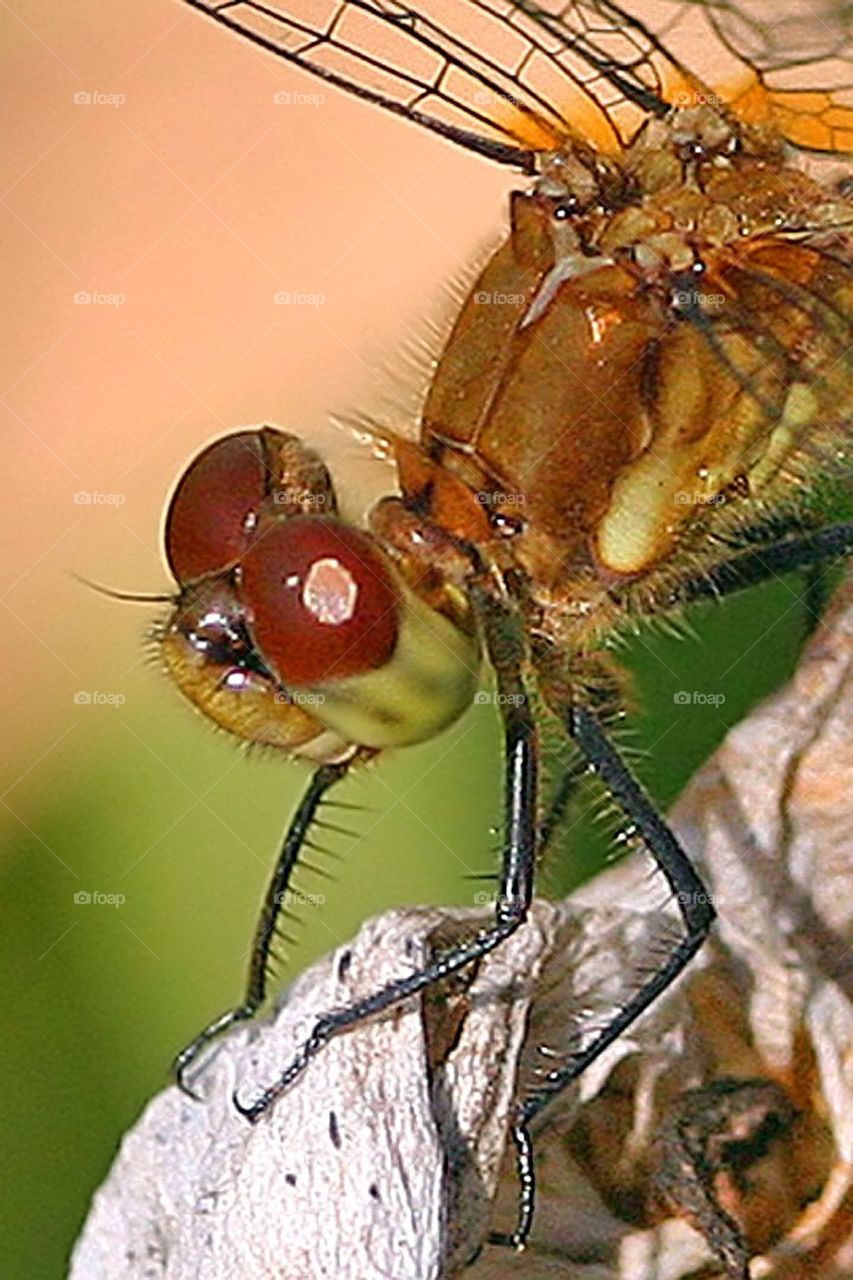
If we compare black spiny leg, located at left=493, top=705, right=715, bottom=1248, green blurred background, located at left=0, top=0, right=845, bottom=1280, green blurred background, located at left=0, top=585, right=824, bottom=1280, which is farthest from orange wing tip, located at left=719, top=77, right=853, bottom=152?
black spiny leg, located at left=493, top=705, right=715, bottom=1248

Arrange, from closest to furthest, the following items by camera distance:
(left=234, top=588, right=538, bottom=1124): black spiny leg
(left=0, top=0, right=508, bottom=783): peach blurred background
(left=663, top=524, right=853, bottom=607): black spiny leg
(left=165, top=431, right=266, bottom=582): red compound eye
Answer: (left=234, top=588, right=538, bottom=1124): black spiny leg → (left=165, top=431, right=266, bottom=582): red compound eye → (left=663, top=524, right=853, bottom=607): black spiny leg → (left=0, top=0, right=508, bottom=783): peach blurred background

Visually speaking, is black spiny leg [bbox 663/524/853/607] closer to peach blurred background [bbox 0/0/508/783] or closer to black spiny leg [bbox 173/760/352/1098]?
black spiny leg [bbox 173/760/352/1098]

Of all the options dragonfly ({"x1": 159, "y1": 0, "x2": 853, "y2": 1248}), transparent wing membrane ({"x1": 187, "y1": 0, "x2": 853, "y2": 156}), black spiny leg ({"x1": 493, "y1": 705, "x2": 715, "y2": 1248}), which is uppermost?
transparent wing membrane ({"x1": 187, "y1": 0, "x2": 853, "y2": 156})

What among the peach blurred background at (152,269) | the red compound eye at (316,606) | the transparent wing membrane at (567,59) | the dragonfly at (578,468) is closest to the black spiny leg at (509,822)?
the dragonfly at (578,468)

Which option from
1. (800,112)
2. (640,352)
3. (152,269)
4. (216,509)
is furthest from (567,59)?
(152,269)

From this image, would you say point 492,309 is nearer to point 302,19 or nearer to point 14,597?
point 302,19

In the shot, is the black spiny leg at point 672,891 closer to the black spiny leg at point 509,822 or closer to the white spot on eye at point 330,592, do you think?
the black spiny leg at point 509,822

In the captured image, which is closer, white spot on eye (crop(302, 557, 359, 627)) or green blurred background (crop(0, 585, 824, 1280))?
white spot on eye (crop(302, 557, 359, 627))

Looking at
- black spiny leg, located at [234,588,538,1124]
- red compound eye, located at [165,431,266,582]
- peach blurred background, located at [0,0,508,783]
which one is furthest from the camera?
peach blurred background, located at [0,0,508,783]
